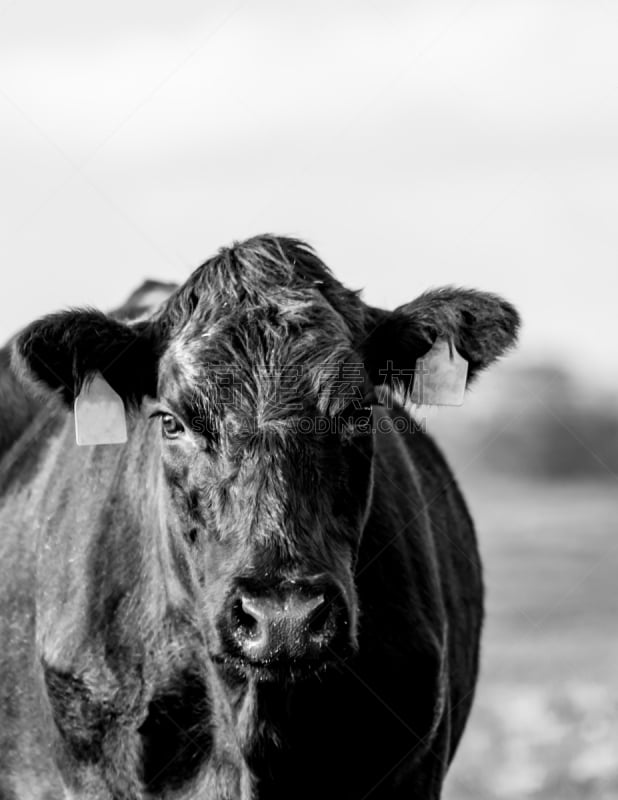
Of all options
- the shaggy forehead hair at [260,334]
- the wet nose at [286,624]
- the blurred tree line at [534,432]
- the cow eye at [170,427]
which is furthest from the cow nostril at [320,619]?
the blurred tree line at [534,432]

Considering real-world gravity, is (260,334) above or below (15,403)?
above

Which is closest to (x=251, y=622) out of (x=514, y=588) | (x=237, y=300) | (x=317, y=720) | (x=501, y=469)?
(x=317, y=720)

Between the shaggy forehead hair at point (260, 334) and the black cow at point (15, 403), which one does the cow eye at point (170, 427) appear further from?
the black cow at point (15, 403)

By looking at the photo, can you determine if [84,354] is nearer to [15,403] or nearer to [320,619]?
[320,619]

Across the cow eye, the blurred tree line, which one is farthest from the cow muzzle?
the blurred tree line

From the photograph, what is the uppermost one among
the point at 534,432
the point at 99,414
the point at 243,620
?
the point at 99,414

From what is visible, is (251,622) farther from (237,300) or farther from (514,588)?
(514,588)

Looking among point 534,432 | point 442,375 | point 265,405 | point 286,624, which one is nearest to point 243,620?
point 286,624

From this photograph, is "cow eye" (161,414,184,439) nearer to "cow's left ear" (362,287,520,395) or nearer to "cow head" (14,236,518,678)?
"cow head" (14,236,518,678)

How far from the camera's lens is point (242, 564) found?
5.50 meters

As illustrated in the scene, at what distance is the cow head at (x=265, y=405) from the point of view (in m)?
5.40

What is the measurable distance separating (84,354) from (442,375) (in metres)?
1.43

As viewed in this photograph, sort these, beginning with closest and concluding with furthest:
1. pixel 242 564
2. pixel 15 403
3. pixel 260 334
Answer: pixel 242 564 → pixel 260 334 → pixel 15 403

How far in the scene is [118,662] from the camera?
6352mm
